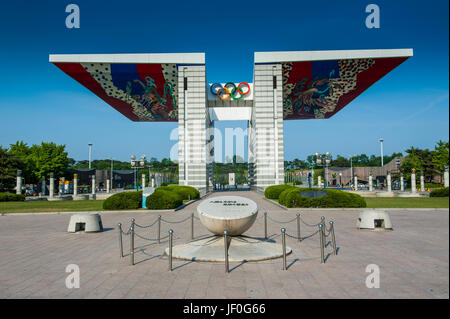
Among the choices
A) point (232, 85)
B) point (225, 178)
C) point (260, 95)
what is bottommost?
point (225, 178)

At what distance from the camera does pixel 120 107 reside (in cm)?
4947

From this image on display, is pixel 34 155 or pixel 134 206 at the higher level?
pixel 34 155

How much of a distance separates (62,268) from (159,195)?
12.7 metres

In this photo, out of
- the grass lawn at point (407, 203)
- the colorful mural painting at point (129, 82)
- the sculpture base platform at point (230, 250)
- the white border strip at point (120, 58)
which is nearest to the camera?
the sculpture base platform at point (230, 250)

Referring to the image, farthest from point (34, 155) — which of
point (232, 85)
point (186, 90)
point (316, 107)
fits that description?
point (316, 107)

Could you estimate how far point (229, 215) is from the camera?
8.42 meters

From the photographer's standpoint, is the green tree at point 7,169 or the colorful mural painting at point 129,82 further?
the green tree at point 7,169

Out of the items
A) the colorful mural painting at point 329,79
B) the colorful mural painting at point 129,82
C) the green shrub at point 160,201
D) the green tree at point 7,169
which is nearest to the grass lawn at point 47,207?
the green shrub at point 160,201

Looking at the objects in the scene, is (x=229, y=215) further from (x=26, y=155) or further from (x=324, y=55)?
(x=26, y=155)

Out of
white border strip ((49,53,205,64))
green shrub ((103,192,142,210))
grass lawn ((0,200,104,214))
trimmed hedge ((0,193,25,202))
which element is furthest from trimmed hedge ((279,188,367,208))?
trimmed hedge ((0,193,25,202))

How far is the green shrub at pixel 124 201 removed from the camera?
65.1 feet

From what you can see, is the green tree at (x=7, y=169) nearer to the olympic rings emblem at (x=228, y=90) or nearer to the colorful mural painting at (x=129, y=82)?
the colorful mural painting at (x=129, y=82)

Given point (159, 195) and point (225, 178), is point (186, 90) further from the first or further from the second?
point (225, 178)

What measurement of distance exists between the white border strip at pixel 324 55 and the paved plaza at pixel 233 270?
26.2m
